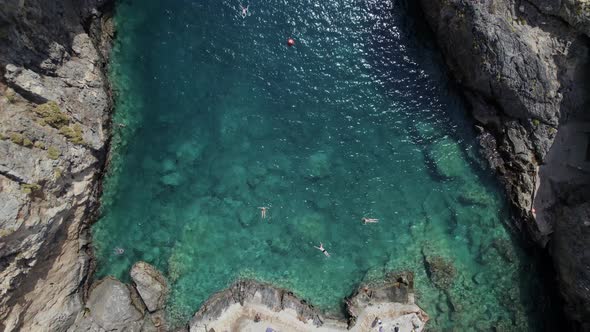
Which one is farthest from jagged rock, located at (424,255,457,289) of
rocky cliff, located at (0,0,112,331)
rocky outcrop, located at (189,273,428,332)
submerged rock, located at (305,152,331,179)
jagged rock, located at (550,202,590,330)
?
rocky cliff, located at (0,0,112,331)

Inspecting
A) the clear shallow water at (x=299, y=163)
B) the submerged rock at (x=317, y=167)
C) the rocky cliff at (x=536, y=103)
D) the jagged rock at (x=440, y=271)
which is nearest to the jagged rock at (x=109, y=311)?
the clear shallow water at (x=299, y=163)

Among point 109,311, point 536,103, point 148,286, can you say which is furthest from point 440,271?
point 109,311

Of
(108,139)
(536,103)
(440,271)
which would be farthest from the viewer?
(440,271)

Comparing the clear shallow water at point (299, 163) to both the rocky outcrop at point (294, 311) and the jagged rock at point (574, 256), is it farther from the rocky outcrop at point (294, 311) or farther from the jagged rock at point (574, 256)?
the jagged rock at point (574, 256)

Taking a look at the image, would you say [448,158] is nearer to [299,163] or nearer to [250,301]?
[299,163]

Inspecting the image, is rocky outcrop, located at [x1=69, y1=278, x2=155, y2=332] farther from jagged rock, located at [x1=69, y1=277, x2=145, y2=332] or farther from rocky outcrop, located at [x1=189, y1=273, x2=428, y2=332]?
rocky outcrop, located at [x1=189, y1=273, x2=428, y2=332]

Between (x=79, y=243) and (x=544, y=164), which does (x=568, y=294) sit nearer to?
(x=544, y=164)
